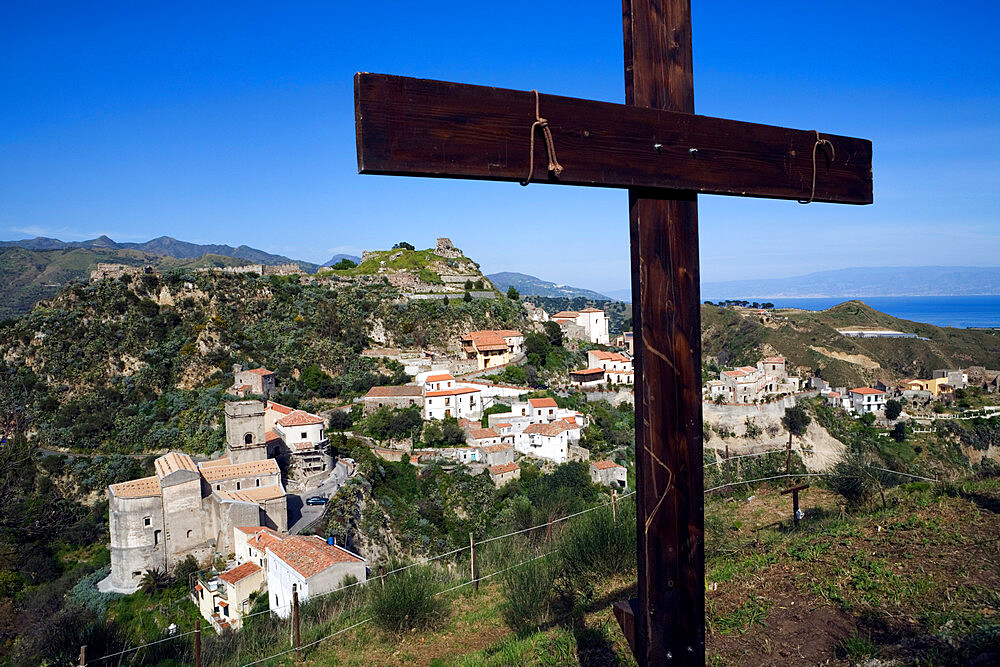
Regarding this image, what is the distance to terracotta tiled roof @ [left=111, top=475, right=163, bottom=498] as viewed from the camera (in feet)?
58.4

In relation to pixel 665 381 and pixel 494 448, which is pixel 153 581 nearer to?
pixel 494 448

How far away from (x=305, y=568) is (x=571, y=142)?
11733 millimetres

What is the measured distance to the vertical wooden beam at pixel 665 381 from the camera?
131 centimetres

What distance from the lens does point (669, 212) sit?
1354mm

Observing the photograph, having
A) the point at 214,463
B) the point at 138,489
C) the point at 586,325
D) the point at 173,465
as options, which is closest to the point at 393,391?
the point at 214,463

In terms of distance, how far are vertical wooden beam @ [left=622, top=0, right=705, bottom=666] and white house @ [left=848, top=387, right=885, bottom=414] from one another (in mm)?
40400

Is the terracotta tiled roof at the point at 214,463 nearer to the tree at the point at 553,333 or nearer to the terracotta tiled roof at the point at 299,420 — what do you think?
the terracotta tiled roof at the point at 299,420

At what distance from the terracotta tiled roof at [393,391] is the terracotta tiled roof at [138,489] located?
41.6 ft

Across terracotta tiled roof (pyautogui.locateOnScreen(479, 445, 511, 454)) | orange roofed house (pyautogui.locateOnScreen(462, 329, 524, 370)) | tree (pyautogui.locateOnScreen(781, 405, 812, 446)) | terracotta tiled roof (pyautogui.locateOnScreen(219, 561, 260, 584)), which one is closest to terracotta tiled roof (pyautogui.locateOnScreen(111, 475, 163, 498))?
terracotta tiled roof (pyautogui.locateOnScreen(219, 561, 260, 584))

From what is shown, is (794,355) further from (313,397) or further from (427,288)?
(313,397)

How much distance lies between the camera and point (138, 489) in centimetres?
1809

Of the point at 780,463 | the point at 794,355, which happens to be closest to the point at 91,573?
the point at 780,463

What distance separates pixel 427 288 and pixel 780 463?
44007 millimetres

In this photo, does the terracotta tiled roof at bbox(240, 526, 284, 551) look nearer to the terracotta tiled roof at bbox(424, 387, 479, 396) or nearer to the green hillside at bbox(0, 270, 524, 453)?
the green hillside at bbox(0, 270, 524, 453)
